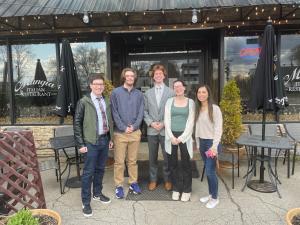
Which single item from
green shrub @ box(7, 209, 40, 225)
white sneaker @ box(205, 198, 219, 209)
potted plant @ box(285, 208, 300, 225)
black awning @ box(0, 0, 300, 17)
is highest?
black awning @ box(0, 0, 300, 17)

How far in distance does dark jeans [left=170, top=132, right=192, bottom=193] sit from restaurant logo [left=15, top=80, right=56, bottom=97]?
3804mm

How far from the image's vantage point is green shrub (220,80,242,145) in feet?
19.3

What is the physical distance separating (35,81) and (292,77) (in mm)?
5601

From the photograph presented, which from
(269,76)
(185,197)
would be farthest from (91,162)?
(269,76)

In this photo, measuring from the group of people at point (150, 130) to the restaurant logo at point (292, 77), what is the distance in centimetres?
336

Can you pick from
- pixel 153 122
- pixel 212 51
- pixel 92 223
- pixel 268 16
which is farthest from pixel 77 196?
pixel 268 16

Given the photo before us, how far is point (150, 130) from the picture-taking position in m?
4.57

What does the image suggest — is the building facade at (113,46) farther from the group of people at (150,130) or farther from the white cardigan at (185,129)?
the white cardigan at (185,129)

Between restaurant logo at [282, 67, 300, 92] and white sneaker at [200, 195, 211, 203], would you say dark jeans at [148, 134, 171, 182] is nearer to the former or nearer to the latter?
white sneaker at [200, 195, 211, 203]

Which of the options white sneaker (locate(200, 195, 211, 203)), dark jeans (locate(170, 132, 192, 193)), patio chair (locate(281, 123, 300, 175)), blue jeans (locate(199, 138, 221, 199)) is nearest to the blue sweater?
dark jeans (locate(170, 132, 192, 193))

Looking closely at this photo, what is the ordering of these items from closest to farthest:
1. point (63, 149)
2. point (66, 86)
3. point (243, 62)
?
1. point (66, 86)
2. point (63, 149)
3. point (243, 62)

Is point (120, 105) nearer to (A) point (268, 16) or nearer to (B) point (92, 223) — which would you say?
(B) point (92, 223)

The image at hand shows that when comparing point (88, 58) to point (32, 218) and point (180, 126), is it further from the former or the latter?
point (32, 218)

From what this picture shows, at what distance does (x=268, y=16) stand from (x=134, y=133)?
403 centimetres
